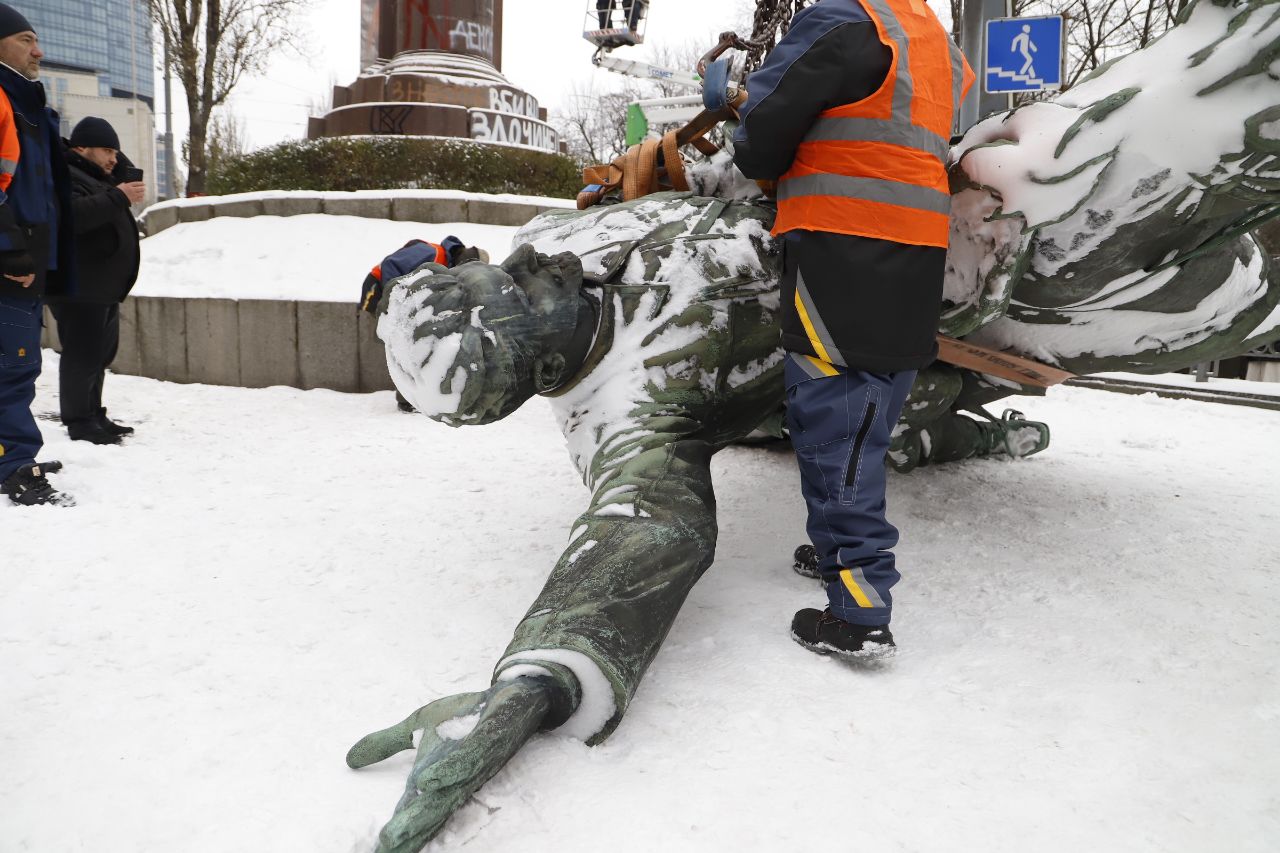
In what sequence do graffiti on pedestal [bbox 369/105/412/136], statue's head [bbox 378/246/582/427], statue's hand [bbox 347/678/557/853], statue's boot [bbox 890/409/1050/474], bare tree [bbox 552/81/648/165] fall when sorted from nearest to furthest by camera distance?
statue's hand [bbox 347/678/557/853] → statue's head [bbox 378/246/582/427] → statue's boot [bbox 890/409/1050/474] → graffiti on pedestal [bbox 369/105/412/136] → bare tree [bbox 552/81/648/165]

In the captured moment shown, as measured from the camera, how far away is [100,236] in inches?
179

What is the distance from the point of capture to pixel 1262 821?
148 centimetres

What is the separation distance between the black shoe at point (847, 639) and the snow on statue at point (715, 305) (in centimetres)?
34

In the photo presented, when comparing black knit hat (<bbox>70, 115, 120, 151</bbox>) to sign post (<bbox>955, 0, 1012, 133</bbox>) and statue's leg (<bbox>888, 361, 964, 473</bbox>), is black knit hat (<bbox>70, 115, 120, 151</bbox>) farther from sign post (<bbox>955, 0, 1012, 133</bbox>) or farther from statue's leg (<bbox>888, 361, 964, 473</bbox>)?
sign post (<bbox>955, 0, 1012, 133</bbox>)

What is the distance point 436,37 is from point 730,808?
1071 cm

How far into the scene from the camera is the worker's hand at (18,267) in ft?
11.1

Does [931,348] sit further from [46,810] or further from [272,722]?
[46,810]

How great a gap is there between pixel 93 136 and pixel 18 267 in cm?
159

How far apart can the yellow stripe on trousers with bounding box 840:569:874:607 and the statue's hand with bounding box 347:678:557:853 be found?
77 cm

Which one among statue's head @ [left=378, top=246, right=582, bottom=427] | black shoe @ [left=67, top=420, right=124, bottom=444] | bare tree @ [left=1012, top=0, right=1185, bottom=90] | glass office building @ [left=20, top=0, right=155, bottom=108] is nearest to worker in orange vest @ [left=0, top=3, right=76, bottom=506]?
black shoe @ [left=67, top=420, right=124, bottom=444]

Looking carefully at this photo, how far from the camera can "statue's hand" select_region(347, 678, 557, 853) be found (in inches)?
54.6

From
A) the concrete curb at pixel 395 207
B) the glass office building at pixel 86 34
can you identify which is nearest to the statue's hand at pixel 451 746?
the concrete curb at pixel 395 207

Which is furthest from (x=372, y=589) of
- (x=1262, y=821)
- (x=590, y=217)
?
(x=1262, y=821)

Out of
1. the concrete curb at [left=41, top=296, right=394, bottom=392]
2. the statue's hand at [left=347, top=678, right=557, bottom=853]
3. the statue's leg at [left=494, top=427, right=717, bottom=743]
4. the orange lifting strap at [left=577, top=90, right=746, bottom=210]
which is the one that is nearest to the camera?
the statue's hand at [left=347, top=678, right=557, bottom=853]
